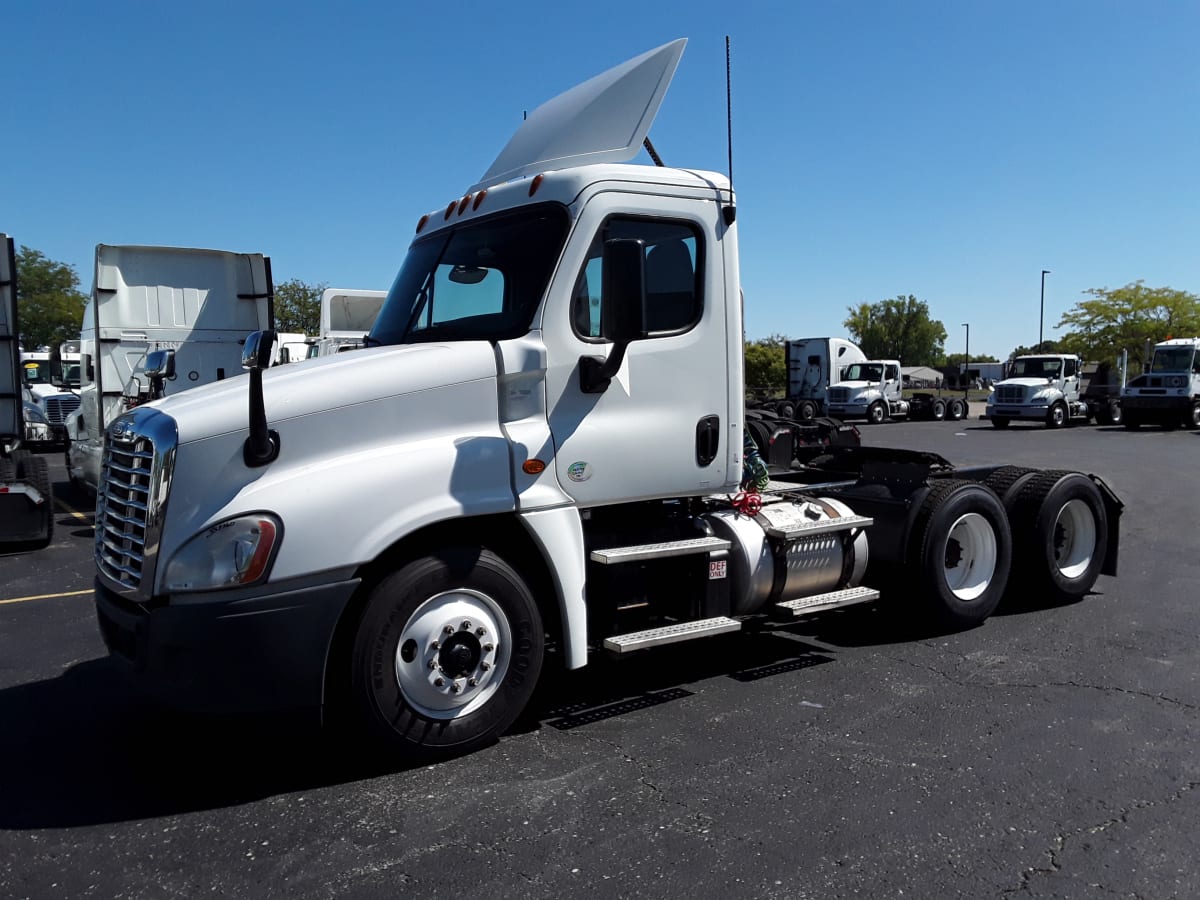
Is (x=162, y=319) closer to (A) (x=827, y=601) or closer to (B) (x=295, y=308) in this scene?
(A) (x=827, y=601)

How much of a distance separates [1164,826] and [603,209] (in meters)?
3.66

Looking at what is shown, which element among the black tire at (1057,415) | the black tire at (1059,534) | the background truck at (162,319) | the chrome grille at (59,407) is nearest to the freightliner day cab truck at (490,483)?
the black tire at (1059,534)

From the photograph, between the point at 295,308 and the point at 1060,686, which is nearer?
the point at 1060,686

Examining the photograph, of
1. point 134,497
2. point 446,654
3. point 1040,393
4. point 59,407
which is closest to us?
point 134,497

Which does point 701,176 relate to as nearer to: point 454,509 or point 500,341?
point 500,341

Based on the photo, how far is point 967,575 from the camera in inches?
265

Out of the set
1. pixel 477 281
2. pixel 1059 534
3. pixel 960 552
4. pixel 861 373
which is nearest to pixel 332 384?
pixel 477 281

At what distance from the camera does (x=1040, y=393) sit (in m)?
33.3

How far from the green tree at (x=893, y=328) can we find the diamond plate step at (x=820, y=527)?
100410 mm

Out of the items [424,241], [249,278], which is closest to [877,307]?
[249,278]

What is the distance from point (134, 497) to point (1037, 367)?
35.6 m

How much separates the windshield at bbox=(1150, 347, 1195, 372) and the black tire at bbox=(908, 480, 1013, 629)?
101 feet

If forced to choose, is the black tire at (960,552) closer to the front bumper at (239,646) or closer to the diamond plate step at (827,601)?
the diamond plate step at (827,601)

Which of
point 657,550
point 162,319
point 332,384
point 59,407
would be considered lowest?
point 657,550
